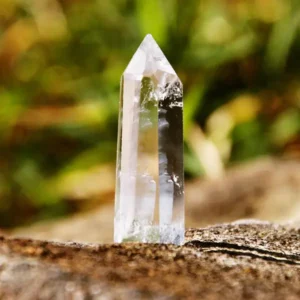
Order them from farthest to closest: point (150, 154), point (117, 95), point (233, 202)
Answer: point (117, 95) → point (233, 202) → point (150, 154)

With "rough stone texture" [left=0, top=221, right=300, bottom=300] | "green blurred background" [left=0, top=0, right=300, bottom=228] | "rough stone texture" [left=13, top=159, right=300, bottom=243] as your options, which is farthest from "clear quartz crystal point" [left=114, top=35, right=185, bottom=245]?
"green blurred background" [left=0, top=0, right=300, bottom=228]

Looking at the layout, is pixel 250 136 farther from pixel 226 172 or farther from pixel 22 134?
pixel 22 134

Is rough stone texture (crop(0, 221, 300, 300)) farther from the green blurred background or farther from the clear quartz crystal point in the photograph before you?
the green blurred background

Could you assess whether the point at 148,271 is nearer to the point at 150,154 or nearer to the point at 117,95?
the point at 150,154

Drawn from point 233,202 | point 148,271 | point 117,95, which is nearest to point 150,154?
point 148,271

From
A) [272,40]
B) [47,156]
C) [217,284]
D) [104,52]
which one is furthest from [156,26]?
[217,284]

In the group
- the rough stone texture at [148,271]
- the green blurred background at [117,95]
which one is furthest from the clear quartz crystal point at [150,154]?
the green blurred background at [117,95]
